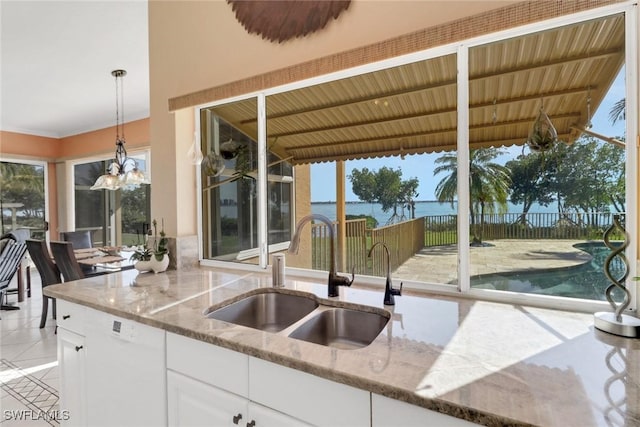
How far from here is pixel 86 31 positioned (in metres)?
2.80

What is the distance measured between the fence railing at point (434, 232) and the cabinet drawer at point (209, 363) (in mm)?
976

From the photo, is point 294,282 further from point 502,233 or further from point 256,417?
point 502,233

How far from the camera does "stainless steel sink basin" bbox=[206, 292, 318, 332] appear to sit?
5.44 feet

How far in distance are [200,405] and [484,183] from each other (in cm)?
153

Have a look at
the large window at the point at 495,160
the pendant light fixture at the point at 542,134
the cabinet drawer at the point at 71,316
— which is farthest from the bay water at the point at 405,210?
the cabinet drawer at the point at 71,316

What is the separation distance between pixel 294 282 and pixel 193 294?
0.54 meters

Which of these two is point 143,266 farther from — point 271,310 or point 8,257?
point 8,257

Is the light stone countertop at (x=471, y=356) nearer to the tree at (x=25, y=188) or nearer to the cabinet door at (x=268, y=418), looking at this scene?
the cabinet door at (x=268, y=418)

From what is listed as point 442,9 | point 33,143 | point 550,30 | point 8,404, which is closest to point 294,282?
point 442,9

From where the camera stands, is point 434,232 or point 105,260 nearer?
point 434,232

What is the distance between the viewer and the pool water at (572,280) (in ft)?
4.43

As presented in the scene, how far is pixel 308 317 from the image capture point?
1.39m

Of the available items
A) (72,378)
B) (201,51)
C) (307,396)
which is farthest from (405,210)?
(72,378)

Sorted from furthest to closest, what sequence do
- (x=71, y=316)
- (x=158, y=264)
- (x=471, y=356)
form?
(x=158, y=264), (x=71, y=316), (x=471, y=356)
